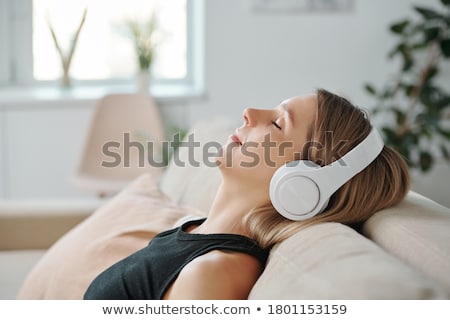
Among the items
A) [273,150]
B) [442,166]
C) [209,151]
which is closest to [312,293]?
[273,150]

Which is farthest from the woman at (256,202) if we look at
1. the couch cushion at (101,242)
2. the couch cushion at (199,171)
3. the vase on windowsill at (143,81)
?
the vase on windowsill at (143,81)

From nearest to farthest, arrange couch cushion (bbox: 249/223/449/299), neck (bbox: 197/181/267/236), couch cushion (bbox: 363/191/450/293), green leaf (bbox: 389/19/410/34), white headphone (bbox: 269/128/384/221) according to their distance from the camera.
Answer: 1. couch cushion (bbox: 249/223/449/299)
2. couch cushion (bbox: 363/191/450/293)
3. white headphone (bbox: 269/128/384/221)
4. neck (bbox: 197/181/267/236)
5. green leaf (bbox: 389/19/410/34)

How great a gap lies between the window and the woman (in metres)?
3.04

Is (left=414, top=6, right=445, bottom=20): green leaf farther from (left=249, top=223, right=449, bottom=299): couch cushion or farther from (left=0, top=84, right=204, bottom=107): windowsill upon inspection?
(left=249, top=223, right=449, bottom=299): couch cushion

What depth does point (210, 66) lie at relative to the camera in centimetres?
404

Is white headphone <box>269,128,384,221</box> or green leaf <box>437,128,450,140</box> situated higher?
white headphone <box>269,128,384,221</box>

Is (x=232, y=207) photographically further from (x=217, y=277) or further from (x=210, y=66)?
(x=210, y=66)

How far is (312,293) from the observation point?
94cm

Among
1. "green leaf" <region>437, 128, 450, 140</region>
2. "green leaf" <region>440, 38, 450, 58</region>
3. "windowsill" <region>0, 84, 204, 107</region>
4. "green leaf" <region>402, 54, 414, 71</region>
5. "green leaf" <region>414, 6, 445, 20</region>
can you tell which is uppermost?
"green leaf" <region>414, 6, 445, 20</region>

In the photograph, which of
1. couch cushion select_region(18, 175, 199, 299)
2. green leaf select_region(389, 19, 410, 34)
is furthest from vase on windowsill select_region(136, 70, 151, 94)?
couch cushion select_region(18, 175, 199, 299)

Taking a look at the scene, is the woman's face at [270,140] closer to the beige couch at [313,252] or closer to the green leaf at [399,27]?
the beige couch at [313,252]

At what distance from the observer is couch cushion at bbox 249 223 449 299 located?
0.86 metres

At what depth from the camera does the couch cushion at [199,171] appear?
5.88 feet

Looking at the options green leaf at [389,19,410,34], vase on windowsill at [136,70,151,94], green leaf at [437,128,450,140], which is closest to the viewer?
green leaf at [437,128,450,140]
